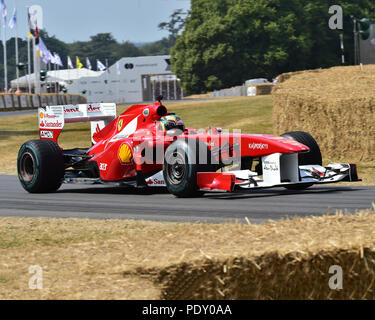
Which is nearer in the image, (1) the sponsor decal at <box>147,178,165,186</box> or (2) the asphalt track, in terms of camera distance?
(2) the asphalt track

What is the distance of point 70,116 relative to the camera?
14109 millimetres

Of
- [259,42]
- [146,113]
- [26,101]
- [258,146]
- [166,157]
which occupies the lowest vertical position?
[166,157]

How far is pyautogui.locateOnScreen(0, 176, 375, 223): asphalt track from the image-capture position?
354 inches

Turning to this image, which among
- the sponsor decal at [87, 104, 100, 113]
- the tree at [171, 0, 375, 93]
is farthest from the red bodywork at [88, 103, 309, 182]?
the tree at [171, 0, 375, 93]

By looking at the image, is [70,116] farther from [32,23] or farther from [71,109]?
[32,23]

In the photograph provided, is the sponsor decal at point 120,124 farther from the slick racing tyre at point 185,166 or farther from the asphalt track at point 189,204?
the slick racing tyre at point 185,166

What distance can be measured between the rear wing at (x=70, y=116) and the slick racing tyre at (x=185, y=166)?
317 centimetres

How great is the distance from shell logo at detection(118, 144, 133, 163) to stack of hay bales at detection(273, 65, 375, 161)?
5886 millimetres

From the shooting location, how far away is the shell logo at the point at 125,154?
40.0ft

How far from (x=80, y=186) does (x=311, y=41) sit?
5300 cm

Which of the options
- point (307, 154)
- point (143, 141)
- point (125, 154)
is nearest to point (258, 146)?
point (307, 154)

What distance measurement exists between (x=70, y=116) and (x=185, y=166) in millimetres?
4076

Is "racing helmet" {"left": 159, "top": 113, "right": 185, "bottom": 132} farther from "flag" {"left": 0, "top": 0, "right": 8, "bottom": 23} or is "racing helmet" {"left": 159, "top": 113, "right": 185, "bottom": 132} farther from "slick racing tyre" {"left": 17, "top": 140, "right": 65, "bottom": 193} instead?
"flag" {"left": 0, "top": 0, "right": 8, "bottom": 23}

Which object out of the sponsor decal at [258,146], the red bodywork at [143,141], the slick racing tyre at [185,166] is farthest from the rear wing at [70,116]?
the sponsor decal at [258,146]
